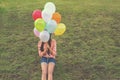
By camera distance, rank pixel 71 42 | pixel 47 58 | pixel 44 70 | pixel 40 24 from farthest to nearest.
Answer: pixel 71 42
pixel 47 58
pixel 44 70
pixel 40 24

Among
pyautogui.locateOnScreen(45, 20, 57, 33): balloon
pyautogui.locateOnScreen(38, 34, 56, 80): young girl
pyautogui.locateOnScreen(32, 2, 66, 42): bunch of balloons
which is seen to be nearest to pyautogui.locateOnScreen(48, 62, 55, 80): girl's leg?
pyautogui.locateOnScreen(38, 34, 56, 80): young girl

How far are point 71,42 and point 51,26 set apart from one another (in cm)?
241

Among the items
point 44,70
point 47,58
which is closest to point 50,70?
point 44,70

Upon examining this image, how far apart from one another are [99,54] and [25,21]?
2956mm

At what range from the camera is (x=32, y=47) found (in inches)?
375


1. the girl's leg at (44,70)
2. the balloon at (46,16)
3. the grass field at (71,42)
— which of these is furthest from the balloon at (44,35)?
the grass field at (71,42)

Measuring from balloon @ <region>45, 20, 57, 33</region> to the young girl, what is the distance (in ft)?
1.34

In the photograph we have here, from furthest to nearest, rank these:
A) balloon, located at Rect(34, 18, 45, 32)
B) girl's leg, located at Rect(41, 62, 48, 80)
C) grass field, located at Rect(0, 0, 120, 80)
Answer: grass field, located at Rect(0, 0, 120, 80)
girl's leg, located at Rect(41, 62, 48, 80)
balloon, located at Rect(34, 18, 45, 32)

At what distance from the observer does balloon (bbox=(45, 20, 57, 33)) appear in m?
7.45

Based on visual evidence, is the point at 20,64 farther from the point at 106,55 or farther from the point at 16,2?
the point at 16,2

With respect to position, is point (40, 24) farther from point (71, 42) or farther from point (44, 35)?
point (71, 42)

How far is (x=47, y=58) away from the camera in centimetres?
789

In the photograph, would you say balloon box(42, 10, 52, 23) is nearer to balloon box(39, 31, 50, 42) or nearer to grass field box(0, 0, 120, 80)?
balloon box(39, 31, 50, 42)

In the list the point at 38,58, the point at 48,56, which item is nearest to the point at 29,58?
the point at 38,58
